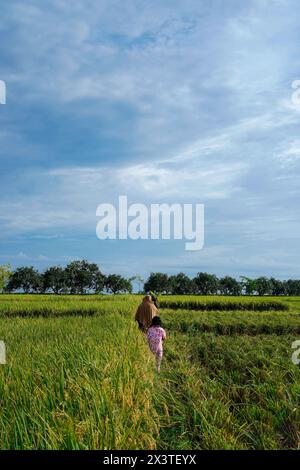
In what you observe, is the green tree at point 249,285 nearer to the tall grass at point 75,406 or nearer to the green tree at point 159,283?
the green tree at point 159,283

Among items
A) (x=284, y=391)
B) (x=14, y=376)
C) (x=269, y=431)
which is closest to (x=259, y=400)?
(x=284, y=391)

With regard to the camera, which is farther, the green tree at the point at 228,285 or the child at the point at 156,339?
the green tree at the point at 228,285

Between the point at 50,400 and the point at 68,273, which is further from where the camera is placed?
the point at 68,273

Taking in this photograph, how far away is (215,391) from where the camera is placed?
→ 21.4 feet

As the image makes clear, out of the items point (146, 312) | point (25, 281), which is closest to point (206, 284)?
point (25, 281)

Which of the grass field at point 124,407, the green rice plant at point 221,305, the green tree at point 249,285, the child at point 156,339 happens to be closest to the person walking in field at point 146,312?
the child at point 156,339

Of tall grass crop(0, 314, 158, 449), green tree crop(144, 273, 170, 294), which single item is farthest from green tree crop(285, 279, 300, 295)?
tall grass crop(0, 314, 158, 449)

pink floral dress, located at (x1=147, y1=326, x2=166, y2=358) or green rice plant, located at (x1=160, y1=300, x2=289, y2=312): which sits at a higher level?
pink floral dress, located at (x1=147, y1=326, x2=166, y2=358)

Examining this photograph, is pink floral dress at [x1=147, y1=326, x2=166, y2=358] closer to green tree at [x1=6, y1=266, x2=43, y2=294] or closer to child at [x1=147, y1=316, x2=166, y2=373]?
child at [x1=147, y1=316, x2=166, y2=373]

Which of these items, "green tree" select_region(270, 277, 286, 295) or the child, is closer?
the child

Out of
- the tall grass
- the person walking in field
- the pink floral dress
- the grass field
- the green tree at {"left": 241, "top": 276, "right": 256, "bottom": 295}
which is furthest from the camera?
the green tree at {"left": 241, "top": 276, "right": 256, "bottom": 295}

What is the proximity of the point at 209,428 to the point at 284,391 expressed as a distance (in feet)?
8.53
